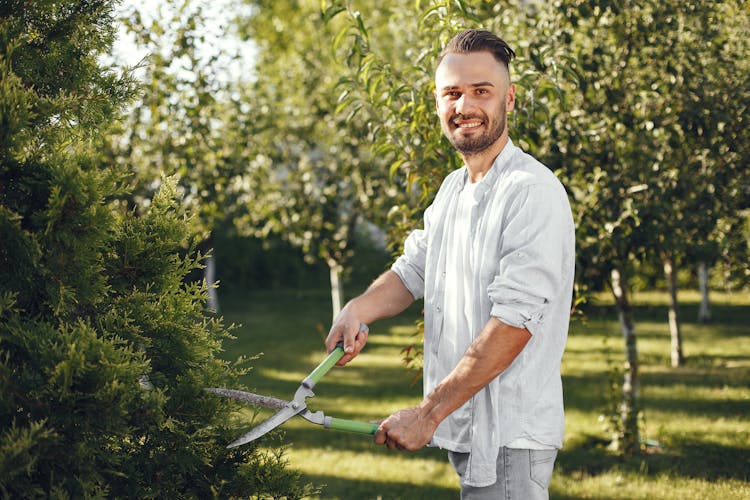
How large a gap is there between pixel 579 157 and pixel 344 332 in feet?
12.4

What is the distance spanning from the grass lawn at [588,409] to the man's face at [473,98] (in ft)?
4.50

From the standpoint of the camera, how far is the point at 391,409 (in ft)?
30.5

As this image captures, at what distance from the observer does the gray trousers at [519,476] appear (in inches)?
100

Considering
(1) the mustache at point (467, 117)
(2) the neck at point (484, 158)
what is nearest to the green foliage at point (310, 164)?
(2) the neck at point (484, 158)

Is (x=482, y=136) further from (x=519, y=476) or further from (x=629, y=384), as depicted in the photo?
(x=629, y=384)

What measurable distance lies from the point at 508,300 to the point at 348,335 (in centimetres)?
68

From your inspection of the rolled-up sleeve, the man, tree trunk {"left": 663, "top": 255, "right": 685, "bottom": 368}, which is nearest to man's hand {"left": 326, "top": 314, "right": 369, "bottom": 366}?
the man

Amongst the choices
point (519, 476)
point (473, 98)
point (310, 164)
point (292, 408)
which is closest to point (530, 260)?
point (473, 98)

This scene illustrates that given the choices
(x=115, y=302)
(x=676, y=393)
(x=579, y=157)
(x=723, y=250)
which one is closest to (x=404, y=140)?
(x=579, y=157)

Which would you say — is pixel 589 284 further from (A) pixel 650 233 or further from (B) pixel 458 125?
(B) pixel 458 125

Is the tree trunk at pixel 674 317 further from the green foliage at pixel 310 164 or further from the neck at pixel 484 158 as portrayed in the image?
the neck at pixel 484 158

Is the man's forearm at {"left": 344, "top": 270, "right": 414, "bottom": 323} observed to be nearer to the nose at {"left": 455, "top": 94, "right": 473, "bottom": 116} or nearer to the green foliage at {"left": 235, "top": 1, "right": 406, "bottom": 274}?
the nose at {"left": 455, "top": 94, "right": 473, "bottom": 116}

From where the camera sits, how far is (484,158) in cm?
276

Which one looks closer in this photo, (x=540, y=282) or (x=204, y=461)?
→ (x=540, y=282)
